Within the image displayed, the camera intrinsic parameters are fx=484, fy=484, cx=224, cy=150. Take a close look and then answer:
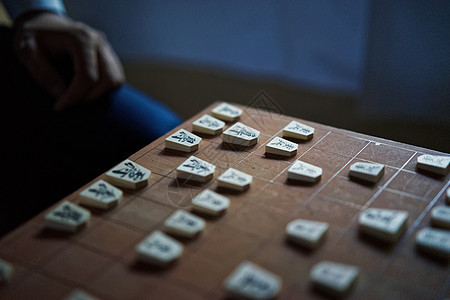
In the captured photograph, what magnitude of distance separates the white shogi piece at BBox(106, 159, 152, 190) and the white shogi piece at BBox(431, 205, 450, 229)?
0.45 metres

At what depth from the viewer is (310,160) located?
89cm

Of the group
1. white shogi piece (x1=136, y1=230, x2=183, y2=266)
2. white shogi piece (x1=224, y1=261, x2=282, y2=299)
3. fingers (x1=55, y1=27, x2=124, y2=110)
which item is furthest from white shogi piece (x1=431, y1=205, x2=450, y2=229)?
fingers (x1=55, y1=27, x2=124, y2=110)

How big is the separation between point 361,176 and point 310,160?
0.34ft

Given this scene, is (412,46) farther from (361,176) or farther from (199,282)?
(199,282)

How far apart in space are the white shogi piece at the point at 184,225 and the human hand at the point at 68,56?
2.16ft

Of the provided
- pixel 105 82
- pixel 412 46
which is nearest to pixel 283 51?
pixel 412 46

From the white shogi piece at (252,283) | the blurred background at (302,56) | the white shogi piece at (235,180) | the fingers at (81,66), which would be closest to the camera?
the white shogi piece at (252,283)

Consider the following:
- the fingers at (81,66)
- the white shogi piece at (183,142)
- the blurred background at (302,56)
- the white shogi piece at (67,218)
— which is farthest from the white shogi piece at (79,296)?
the blurred background at (302,56)

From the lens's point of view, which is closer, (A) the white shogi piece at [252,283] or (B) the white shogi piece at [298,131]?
(A) the white shogi piece at [252,283]

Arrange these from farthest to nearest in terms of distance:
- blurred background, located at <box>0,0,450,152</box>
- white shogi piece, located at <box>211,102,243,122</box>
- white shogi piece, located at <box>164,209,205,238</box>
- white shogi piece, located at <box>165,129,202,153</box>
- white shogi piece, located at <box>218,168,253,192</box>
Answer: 1. blurred background, located at <box>0,0,450,152</box>
2. white shogi piece, located at <box>211,102,243,122</box>
3. white shogi piece, located at <box>165,129,202,153</box>
4. white shogi piece, located at <box>218,168,253,192</box>
5. white shogi piece, located at <box>164,209,205,238</box>

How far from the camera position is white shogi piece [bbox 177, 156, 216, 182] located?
2.71ft

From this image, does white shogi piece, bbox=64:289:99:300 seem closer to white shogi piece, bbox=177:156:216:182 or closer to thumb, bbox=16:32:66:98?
white shogi piece, bbox=177:156:216:182

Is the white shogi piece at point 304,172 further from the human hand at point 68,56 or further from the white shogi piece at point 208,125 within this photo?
the human hand at point 68,56

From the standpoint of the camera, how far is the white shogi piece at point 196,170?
83 centimetres
